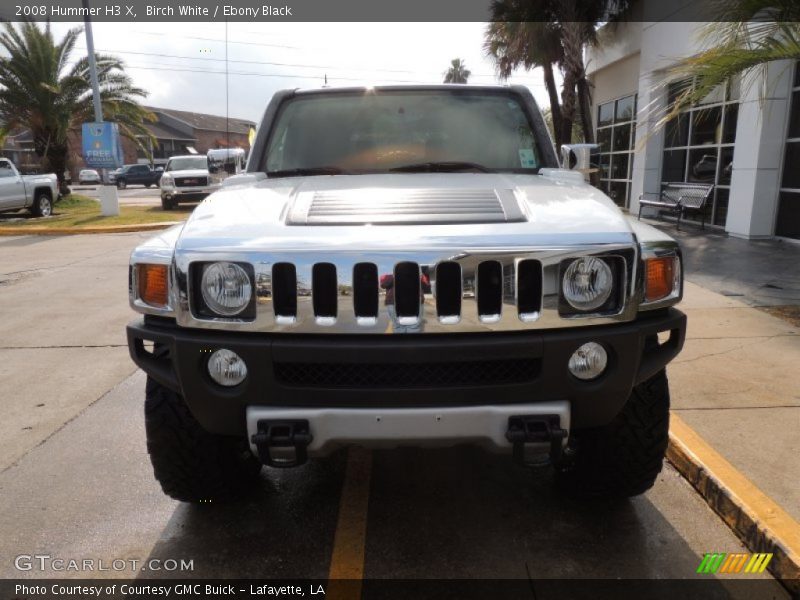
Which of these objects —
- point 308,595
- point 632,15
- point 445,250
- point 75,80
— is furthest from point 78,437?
point 75,80

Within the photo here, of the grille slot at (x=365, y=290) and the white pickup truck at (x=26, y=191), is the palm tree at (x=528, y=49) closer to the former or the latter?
the white pickup truck at (x=26, y=191)

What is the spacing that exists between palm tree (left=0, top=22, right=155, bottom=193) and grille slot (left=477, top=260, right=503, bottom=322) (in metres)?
22.5

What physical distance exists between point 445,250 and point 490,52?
19.4 m

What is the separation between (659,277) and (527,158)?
134cm

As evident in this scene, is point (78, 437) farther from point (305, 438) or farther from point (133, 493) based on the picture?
point (305, 438)

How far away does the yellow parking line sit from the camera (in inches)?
91.3

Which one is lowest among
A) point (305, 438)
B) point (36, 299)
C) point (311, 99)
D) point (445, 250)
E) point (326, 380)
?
point (36, 299)

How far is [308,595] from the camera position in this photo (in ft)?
7.46

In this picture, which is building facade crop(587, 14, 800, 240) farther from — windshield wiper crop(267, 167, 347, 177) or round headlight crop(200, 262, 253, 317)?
round headlight crop(200, 262, 253, 317)

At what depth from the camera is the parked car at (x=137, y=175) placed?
1716 inches

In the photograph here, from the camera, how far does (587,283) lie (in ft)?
6.73

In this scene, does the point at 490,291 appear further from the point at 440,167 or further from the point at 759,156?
the point at 759,156

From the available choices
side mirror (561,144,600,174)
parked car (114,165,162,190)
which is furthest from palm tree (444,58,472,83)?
side mirror (561,144,600,174)

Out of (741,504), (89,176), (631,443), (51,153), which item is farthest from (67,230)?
(89,176)
